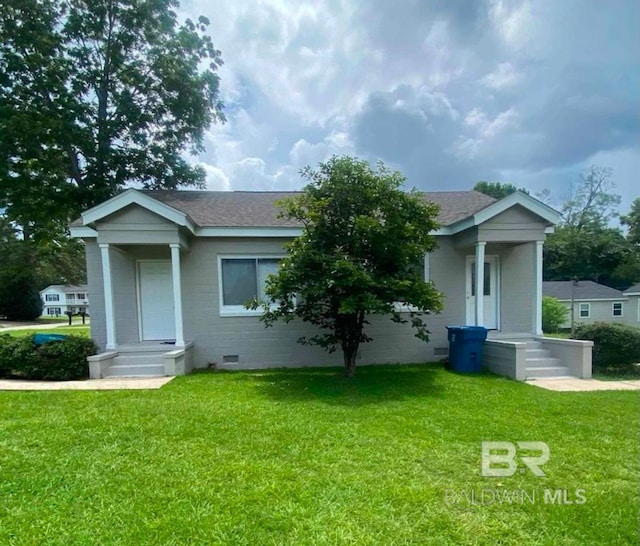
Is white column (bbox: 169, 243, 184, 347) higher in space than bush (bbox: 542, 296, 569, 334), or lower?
higher

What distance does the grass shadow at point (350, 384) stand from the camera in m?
5.71

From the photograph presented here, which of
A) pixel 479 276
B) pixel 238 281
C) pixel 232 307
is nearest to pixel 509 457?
pixel 479 276

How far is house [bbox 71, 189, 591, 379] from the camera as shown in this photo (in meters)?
7.73

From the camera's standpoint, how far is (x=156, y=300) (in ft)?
28.9

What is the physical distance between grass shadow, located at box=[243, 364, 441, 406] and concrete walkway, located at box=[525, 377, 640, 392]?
2.05 meters

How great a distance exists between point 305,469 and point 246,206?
791 centimetres

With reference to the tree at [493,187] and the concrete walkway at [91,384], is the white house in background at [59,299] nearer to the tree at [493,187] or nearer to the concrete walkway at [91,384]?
the concrete walkway at [91,384]

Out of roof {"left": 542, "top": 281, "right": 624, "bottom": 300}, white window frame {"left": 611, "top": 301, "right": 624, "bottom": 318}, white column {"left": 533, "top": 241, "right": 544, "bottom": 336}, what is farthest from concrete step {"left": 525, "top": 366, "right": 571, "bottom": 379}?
white window frame {"left": 611, "top": 301, "right": 624, "bottom": 318}

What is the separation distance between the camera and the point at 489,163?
14.9m

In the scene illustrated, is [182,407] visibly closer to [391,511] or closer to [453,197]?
[391,511]

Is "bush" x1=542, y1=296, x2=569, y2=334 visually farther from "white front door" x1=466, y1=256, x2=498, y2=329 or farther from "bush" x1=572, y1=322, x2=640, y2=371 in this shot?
"white front door" x1=466, y1=256, x2=498, y2=329

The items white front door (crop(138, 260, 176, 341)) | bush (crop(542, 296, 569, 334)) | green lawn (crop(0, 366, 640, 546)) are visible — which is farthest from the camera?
bush (crop(542, 296, 569, 334))

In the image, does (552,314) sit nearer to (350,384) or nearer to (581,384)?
(581,384)

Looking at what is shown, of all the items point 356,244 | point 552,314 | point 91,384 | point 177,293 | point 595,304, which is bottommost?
point 595,304
